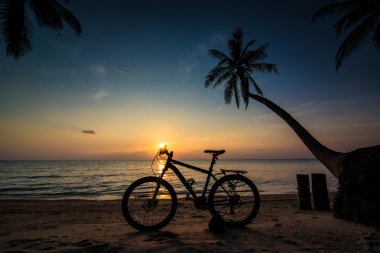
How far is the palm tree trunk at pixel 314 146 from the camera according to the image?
293 inches

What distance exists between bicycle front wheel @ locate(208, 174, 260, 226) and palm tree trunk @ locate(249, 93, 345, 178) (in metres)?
3.44

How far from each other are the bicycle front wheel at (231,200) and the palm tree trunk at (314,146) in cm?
344

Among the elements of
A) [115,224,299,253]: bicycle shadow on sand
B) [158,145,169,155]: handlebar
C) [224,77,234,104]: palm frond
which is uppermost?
[224,77,234,104]: palm frond

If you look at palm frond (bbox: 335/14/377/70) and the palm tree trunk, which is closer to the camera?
Result: the palm tree trunk

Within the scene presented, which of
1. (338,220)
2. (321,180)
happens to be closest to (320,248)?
(338,220)

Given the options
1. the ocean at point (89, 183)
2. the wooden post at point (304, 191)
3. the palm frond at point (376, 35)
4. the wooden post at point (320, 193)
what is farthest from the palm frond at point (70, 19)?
the palm frond at point (376, 35)

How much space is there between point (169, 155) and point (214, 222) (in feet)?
4.90

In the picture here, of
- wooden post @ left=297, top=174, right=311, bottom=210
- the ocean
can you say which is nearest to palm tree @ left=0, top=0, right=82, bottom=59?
the ocean

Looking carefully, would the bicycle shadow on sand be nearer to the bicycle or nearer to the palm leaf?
the bicycle

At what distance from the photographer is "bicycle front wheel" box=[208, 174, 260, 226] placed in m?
4.61

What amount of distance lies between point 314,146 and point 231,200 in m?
7.49

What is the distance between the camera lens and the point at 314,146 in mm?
10445

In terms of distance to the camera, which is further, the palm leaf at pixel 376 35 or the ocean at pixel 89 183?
the ocean at pixel 89 183

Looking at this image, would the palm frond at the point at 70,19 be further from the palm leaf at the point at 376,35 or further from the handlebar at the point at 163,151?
the palm leaf at the point at 376,35
